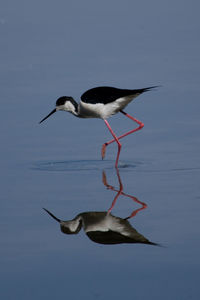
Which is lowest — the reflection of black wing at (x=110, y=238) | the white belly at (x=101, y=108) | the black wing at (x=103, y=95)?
the reflection of black wing at (x=110, y=238)

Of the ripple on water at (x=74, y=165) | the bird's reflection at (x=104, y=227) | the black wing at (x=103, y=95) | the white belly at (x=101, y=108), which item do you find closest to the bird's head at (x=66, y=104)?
the white belly at (x=101, y=108)

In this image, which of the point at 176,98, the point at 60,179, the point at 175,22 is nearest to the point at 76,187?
the point at 60,179

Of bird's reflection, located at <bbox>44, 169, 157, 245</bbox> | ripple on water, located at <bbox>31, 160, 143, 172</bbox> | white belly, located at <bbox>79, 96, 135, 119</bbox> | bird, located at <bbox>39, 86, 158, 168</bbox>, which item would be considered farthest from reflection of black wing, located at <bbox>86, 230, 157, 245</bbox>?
white belly, located at <bbox>79, 96, 135, 119</bbox>

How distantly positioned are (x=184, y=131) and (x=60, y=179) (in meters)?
1.91

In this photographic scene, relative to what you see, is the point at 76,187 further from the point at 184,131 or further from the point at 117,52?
the point at 117,52

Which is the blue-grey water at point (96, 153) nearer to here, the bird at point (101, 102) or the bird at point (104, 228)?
the bird at point (104, 228)

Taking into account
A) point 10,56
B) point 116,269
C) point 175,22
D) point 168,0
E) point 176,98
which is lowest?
point 116,269

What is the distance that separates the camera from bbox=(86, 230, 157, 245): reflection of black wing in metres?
5.29

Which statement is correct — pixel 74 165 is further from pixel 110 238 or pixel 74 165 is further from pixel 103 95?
pixel 110 238

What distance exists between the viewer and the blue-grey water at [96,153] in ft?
15.6

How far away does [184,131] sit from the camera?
27.5 ft

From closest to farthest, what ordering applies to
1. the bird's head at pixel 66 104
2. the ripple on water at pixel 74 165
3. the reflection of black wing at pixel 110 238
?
1. the reflection of black wing at pixel 110 238
2. the ripple on water at pixel 74 165
3. the bird's head at pixel 66 104

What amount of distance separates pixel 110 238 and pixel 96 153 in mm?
2651

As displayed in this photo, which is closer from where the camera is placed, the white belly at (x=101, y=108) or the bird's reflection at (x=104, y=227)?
the bird's reflection at (x=104, y=227)
